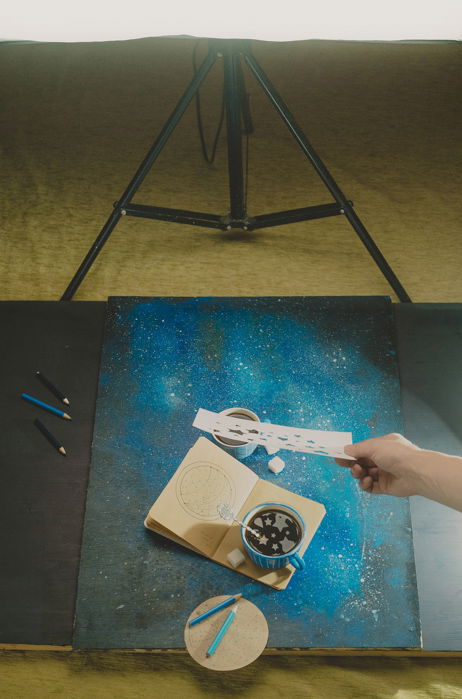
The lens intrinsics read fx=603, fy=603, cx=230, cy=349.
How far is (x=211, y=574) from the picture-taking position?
3.13ft

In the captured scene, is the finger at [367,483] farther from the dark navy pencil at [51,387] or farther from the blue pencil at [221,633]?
the dark navy pencil at [51,387]

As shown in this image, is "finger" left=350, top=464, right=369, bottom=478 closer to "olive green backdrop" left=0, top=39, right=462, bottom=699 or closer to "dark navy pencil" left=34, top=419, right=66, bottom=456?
"dark navy pencil" left=34, top=419, right=66, bottom=456

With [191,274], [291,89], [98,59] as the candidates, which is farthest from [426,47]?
[191,274]

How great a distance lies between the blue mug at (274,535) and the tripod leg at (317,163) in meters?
0.89

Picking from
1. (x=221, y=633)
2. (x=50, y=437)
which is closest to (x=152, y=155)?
(x=50, y=437)

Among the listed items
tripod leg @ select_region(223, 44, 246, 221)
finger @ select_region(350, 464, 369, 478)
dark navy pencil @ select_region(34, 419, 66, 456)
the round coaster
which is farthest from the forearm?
tripod leg @ select_region(223, 44, 246, 221)

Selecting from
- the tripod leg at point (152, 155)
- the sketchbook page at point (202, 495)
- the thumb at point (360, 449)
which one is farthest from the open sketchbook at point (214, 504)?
the tripod leg at point (152, 155)

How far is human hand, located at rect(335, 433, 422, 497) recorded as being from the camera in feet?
2.95

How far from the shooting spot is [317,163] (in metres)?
1.50

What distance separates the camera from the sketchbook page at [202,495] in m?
0.98

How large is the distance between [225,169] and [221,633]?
1.79 metres

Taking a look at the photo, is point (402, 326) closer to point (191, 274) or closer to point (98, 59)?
point (191, 274)

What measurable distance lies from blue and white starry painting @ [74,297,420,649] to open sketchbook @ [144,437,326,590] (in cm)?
2

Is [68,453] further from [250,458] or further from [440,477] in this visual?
[440,477]
